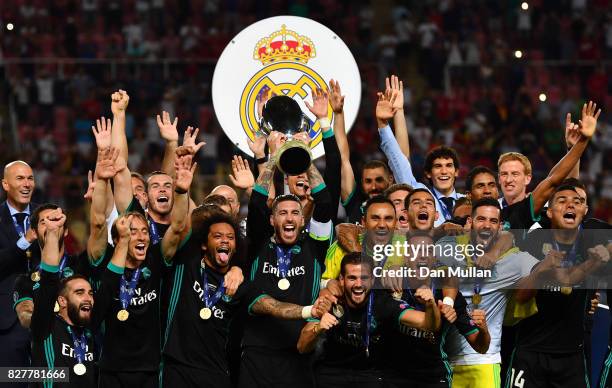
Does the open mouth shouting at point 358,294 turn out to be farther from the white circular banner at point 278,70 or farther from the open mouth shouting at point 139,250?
the white circular banner at point 278,70

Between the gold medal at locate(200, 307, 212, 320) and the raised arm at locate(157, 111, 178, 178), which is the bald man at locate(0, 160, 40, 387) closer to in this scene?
the raised arm at locate(157, 111, 178, 178)

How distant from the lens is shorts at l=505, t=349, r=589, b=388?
7402 mm

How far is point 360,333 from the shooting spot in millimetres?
6848

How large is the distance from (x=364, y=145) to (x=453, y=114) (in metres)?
1.52

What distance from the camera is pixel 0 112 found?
16.4m

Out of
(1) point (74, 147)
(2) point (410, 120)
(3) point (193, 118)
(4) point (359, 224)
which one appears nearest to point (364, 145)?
(2) point (410, 120)

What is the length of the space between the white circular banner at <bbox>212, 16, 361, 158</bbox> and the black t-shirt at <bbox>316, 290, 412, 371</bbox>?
1.70 metres

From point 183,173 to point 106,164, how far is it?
48 centimetres

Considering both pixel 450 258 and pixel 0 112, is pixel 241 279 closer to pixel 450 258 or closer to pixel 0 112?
pixel 450 258

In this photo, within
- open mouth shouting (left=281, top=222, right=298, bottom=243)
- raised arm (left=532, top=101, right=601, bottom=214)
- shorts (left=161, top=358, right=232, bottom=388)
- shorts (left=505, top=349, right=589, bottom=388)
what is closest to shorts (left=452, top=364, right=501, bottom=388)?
shorts (left=505, top=349, right=589, bottom=388)

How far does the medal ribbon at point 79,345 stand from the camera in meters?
7.29

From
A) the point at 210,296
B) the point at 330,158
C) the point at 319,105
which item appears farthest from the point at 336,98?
the point at 210,296

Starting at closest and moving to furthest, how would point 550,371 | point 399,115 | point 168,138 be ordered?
point 550,371, point 168,138, point 399,115

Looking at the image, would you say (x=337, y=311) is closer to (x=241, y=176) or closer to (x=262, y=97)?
(x=241, y=176)
